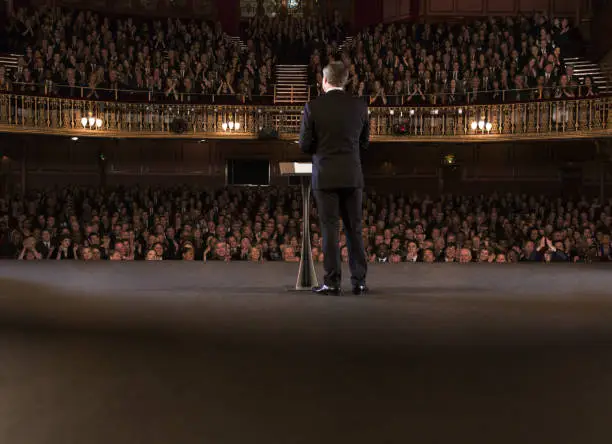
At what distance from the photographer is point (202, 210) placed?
38.9 ft

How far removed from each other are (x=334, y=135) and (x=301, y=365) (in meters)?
1.87

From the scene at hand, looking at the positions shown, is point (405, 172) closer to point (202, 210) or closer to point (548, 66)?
point (548, 66)

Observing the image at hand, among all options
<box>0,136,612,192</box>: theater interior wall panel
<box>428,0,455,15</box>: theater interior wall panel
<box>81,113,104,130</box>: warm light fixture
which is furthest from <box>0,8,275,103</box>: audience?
<box>428,0,455,15</box>: theater interior wall panel

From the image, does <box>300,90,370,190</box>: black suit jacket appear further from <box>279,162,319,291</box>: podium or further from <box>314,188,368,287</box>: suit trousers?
<box>279,162,319,291</box>: podium

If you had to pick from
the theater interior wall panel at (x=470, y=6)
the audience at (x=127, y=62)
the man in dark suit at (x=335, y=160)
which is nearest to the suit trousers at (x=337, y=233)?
the man in dark suit at (x=335, y=160)

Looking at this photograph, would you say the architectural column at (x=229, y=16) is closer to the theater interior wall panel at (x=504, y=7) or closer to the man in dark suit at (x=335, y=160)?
the theater interior wall panel at (x=504, y=7)

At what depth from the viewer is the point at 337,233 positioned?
3906 mm

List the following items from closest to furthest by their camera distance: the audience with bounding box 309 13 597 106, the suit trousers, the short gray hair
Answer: the short gray hair
the suit trousers
the audience with bounding box 309 13 597 106

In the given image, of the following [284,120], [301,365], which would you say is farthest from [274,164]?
[301,365]

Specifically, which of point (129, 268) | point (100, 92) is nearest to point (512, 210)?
point (100, 92)

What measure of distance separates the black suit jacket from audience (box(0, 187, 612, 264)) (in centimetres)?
331

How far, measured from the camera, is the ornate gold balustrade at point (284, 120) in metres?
12.6

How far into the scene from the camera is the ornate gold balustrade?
12.6 meters

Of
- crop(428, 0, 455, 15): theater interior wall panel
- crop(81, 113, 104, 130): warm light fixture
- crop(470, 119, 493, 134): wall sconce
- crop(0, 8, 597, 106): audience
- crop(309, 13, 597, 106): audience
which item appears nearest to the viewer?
crop(81, 113, 104, 130): warm light fixture
